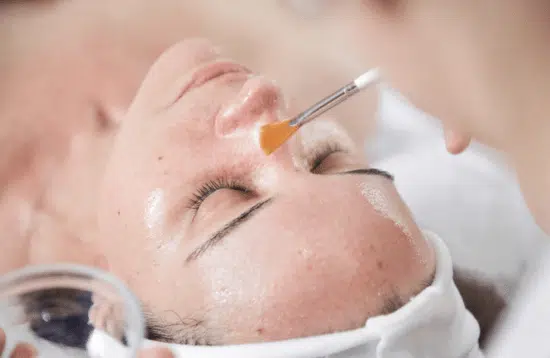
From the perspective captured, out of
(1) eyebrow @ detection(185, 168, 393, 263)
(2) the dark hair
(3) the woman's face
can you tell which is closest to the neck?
(3) the woman's face

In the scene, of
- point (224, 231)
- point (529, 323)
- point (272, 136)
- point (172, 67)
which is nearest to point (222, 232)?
point (224, 231)

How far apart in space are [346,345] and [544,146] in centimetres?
27

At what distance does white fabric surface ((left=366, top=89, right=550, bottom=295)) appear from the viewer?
799 mm

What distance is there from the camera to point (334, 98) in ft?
1.99

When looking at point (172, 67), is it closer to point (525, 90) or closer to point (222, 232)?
point (222, 232)

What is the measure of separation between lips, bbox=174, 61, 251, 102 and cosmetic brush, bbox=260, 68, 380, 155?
0.11 m

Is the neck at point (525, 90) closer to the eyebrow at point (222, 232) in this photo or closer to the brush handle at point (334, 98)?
the brush handle at point (334, 98)

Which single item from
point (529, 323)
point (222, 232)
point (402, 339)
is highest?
point (222, 232)

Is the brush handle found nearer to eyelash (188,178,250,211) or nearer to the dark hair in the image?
eyelash (188,178,250,211)

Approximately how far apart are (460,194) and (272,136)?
43 cm

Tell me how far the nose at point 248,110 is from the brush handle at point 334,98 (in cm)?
3

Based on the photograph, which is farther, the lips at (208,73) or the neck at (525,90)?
the lips at (208,73)

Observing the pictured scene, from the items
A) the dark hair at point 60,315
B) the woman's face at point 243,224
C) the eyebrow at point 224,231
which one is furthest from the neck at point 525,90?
the dark hair at point 60,315

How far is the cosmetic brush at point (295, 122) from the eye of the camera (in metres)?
0.59
